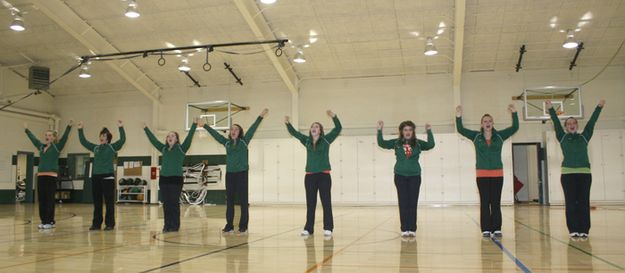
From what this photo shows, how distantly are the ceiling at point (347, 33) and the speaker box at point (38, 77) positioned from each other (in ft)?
2.24

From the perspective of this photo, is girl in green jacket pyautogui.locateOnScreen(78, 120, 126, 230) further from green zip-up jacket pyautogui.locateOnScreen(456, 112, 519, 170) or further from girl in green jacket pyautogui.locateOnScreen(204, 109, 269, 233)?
green zip-up jacket pyautogui.locateOnScreen(456, 112, 519, 170)

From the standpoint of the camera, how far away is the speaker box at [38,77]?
58.7 feet

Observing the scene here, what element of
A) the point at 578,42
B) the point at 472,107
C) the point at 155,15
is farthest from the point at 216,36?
the point at 578,42

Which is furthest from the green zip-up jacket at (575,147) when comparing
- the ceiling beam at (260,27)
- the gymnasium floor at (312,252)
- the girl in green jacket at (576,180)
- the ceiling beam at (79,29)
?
the ceiling beam at (79,29)

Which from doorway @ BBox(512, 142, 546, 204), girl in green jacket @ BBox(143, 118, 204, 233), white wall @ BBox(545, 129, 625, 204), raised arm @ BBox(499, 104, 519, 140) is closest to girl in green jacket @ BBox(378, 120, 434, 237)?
raised arm @ BBox(499, 104, 519, 140)

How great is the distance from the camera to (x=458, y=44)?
15.2m

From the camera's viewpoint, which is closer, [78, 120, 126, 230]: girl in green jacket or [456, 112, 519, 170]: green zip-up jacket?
[456, 112, 519, 170]: green zip-up jacket

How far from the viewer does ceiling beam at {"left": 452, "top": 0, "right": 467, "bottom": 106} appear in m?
13.3

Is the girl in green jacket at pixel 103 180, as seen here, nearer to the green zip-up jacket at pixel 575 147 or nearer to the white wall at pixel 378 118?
the green zip-up jacket at pixel 575 147

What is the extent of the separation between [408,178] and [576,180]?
2.08 metres

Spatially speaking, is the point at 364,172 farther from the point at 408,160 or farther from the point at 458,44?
the point at 408,160

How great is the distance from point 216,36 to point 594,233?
40.9 ft

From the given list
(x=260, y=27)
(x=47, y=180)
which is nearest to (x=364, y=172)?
(x=260, y=27)

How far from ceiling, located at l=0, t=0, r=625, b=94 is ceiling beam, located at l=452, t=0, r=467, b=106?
1.50 ft
